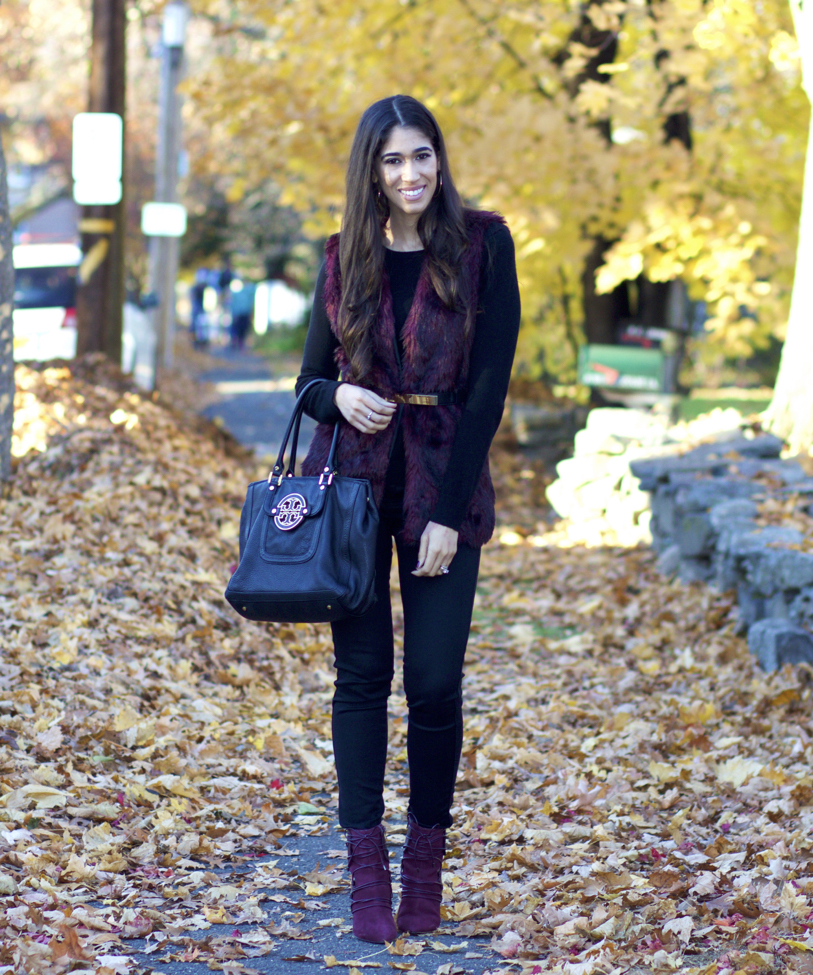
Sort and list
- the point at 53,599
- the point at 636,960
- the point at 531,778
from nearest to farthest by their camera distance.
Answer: the point at 636,960
the point at 531,778
the point at 53,599

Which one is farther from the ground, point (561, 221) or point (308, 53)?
point (308, 53)

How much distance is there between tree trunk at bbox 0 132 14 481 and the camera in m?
6.97

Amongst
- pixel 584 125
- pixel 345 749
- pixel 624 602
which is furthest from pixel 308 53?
pixel 345 749

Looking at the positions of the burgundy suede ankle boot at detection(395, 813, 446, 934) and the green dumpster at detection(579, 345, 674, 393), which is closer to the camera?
the burgundy suede ankle boot at detection(395, 813, 446, 934)

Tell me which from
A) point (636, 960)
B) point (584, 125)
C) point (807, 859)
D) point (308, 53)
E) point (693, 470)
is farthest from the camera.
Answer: point (308, 53)

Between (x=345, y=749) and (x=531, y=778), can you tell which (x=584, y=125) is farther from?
(x=345, y=749)

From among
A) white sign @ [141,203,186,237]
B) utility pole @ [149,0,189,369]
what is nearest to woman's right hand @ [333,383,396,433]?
white sign @ [141,203,186,237]

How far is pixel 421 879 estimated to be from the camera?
321cm

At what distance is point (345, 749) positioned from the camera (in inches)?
124

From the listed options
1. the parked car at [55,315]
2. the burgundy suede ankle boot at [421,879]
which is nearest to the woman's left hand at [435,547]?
the burgundy suede ankle boot at [421,879]

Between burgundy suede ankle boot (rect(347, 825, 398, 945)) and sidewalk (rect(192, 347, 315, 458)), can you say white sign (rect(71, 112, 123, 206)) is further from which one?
burgundy suede ankle boot (rect(347, 825, 398, 945))

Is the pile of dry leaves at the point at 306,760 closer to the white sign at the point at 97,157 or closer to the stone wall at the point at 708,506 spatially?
the stone wall at the point at 708,506

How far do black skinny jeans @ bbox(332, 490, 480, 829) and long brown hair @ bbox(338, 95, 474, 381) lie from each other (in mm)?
455

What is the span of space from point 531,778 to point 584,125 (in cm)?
783
